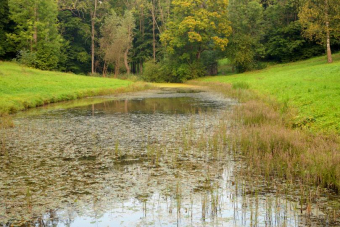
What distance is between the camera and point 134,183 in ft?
24.0

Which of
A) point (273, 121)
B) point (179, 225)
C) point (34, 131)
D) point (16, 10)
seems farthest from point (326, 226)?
point (16, 10)

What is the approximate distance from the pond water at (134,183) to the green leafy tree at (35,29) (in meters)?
43.4

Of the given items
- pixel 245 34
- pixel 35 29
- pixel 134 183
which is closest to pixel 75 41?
pixel 35 29

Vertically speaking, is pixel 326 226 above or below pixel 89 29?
below

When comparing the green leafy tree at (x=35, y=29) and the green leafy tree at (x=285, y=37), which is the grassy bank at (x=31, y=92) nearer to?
the green leafy tree at (x=35, y=29)

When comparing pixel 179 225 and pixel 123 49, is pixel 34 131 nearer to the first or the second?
pixel 179 225

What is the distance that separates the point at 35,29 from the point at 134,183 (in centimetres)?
5250

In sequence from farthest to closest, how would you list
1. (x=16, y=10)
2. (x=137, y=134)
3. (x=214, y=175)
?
(x=16, y=10) < (x=137, y=134) < (x=214, y=175)

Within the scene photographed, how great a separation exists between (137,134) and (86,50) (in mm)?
66311

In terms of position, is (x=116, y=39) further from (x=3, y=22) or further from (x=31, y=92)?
(x=31, y=92)

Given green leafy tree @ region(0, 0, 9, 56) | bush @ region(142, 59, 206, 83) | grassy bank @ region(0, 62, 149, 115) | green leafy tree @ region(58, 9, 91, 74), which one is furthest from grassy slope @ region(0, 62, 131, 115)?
green leafy tree @ region(58, 9, 91, 74)

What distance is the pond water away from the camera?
568 cm

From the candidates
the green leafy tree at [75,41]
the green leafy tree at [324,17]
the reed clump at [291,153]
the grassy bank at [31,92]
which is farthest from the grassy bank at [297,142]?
the green leafy tree at [75,41]

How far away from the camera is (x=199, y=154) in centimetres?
962
